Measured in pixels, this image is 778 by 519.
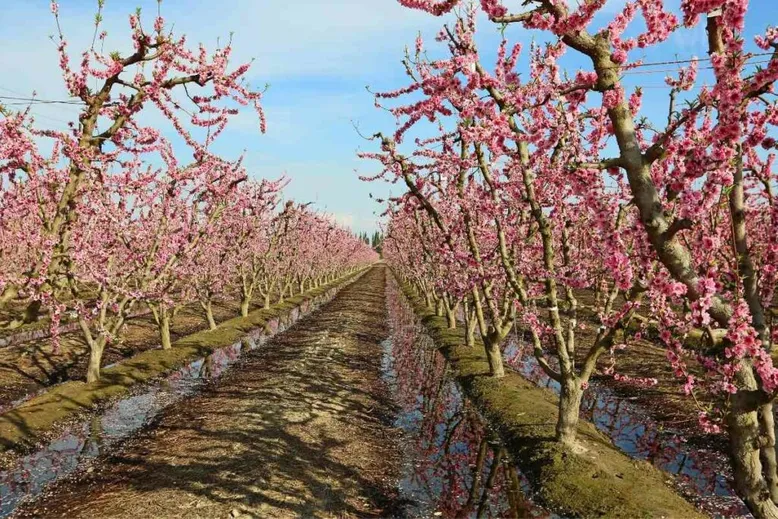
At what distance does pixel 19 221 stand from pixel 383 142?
799 inches

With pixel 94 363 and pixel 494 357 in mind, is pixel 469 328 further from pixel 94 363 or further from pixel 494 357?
pixel 94 363

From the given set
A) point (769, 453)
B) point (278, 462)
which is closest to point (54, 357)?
point (278, 462)

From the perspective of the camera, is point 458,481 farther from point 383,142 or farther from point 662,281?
point 383,142

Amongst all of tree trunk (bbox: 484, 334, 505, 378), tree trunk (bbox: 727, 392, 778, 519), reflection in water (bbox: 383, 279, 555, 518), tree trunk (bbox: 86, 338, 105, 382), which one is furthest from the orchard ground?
tree trunk (bbox: 86, 338, 105, 382)

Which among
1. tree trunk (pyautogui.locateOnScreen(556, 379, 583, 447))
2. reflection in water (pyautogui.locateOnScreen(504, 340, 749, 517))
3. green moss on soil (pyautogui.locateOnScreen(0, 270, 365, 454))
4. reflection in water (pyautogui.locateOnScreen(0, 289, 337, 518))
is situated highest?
tree trunk (pyautogui.locateOnScreen(556, 379, 583, 447))

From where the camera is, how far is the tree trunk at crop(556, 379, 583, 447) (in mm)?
10742

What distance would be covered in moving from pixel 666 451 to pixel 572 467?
3323mm

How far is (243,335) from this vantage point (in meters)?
27.7

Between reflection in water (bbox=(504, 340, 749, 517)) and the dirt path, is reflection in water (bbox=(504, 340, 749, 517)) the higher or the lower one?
the higher one

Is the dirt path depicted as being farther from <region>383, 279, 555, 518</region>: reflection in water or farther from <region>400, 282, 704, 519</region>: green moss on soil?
<region>400, 282, 704, 519</region>: green moss on soil

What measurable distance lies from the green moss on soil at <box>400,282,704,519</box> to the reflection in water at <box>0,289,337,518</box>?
9.09 m

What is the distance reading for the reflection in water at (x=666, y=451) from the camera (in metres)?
9.40

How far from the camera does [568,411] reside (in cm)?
1085

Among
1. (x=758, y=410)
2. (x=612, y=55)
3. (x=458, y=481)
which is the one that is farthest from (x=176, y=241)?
(x=758, y=410)
